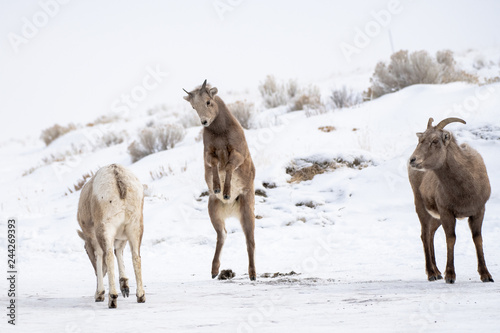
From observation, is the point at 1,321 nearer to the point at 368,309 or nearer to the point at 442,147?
the point at 368,309

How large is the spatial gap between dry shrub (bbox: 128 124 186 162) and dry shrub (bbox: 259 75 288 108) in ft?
20.1

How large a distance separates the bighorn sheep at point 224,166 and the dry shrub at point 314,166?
5415 millimetres

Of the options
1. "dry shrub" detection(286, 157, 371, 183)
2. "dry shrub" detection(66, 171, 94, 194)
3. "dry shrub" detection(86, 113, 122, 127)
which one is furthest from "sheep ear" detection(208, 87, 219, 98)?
"dry shrub" detection(86, 113, 122, 127)

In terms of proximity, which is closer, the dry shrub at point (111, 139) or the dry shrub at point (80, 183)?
the dry shrub at point (80, 183)

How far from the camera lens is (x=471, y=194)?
6.16 m

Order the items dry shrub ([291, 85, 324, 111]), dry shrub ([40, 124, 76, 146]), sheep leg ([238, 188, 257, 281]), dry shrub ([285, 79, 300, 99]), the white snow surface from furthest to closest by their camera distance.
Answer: dry shrub ([40, 124, 76, 146]) → dry shrub ([285, 79, 300, 99]) → dry shrub ([291, 85, 324, 111]) → sheep leg ([238, 188, 257, 281]) → the white snow surface

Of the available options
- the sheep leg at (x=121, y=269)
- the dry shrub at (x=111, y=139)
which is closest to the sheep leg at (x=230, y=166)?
the sheep leg at (x=121, y=269)

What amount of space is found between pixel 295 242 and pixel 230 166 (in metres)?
3.31

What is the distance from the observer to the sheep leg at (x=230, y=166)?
24.2 feet

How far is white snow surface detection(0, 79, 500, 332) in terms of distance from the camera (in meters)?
4.39

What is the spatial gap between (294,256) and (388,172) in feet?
13.8

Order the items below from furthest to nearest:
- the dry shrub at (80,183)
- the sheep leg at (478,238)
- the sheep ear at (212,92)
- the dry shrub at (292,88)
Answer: the dry shrub at (292,88), the dry shrub at (80,183), the sheep ear at (212,92), the sheep leg at (478,238)

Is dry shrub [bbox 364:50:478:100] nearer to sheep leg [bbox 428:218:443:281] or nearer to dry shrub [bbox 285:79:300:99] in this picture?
dry shrub [bbox 285:79:300:99]

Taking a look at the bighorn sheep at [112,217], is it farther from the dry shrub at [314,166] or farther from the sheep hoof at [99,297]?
the dry shrub at [314,166]
